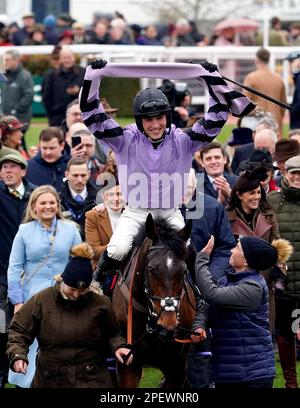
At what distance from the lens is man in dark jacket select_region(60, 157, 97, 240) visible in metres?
11.6

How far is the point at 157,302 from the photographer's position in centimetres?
863

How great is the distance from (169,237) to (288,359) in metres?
2.47

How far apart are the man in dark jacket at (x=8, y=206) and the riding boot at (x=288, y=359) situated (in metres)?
2.32

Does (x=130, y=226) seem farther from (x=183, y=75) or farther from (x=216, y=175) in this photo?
(x=216, y=175)

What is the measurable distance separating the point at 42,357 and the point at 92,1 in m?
37.7

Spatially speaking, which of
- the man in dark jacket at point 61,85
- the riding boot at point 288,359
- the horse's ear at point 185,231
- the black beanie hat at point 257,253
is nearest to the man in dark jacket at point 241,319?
the black beanie hat at point 257,253

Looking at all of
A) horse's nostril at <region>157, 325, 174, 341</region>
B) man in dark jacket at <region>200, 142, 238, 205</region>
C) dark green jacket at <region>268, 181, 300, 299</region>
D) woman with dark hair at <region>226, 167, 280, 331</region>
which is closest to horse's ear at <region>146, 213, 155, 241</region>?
horse's nostril at <region>157, 325, 174, 341</region>

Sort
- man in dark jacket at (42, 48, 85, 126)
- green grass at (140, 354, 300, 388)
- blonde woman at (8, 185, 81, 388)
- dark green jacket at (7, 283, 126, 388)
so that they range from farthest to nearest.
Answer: man in dark jacket at (42, 48, 85, 126), green grass at (140, 354, 300, 388), blonde woman at (8, 185, 81, 388), dark green jacket at (7, 283, 126, 388)

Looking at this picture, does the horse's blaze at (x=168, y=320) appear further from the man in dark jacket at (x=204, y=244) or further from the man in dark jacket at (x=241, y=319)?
the man in dark jacket at (x=204, y=244)

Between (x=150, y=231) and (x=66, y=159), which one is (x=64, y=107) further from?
(x=150, y=231)

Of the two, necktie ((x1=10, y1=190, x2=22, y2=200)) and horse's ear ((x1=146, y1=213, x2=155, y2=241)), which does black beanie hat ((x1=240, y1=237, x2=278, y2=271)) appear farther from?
necktie ((x1=10, y1=190, x2=22, y2=200))

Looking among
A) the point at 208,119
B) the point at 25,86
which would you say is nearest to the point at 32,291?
the point at 208,119

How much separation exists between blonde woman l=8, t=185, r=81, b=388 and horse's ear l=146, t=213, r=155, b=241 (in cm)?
164
